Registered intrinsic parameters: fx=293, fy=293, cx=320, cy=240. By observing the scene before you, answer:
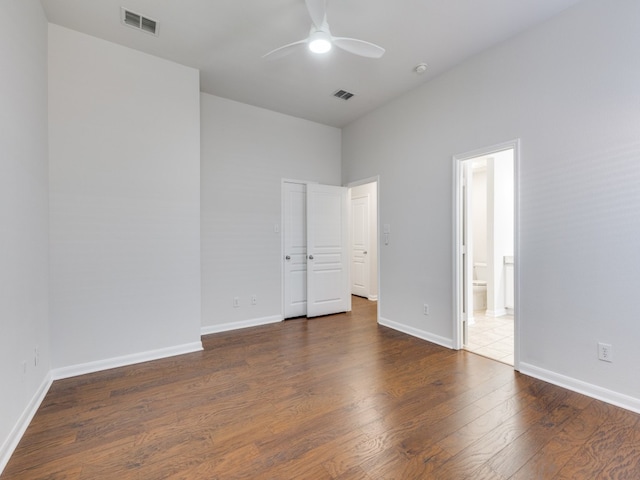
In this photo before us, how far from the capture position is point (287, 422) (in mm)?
1980

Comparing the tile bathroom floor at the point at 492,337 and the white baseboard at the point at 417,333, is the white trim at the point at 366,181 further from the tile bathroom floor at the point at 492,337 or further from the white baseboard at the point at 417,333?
the tile bathroom floor at the point at 492,337

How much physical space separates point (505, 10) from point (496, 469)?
325cm

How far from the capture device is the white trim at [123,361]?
263cm

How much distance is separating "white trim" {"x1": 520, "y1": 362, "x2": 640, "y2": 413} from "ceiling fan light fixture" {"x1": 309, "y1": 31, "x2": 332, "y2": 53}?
10.5 feet

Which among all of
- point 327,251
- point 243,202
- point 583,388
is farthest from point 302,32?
point 583,388

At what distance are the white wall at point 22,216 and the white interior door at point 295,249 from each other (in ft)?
8.91

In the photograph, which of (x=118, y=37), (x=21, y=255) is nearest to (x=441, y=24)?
(x=118, y=37)

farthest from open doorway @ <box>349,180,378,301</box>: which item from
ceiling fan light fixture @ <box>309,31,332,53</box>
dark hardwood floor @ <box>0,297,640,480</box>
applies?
ceiling fan light fixture @ <box>309,31,332,53</box>

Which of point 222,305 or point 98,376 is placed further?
point 222,305

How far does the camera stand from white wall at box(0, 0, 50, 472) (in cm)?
172

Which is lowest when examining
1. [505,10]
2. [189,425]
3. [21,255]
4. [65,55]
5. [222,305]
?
[189,425]

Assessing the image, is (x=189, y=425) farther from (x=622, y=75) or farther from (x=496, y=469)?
(x=622, y=75)

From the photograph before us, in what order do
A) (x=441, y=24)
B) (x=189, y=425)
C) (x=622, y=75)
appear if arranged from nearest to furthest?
(x=189, y=425) → (x=622, y=75) → (x=441, y=24)

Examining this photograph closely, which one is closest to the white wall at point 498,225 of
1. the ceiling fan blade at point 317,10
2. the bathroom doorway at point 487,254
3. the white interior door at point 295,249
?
the bathroom doorway at point 487,254
